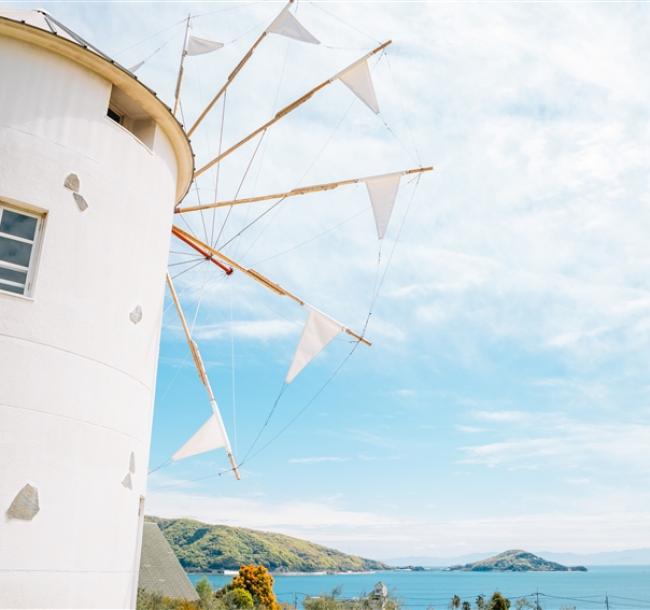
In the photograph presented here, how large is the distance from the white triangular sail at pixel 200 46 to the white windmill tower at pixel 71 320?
325 centimetres

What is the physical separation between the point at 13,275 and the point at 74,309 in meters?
0.73

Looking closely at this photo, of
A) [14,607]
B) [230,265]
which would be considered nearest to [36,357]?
[14,607]

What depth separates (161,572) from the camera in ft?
107

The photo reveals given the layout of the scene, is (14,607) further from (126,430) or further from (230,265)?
(230,265)

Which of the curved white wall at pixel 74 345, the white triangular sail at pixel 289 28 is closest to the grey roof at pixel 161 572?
the curved white wall at pixel 74 345

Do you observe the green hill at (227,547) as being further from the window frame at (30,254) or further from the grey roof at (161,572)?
the window frame at (30,254)

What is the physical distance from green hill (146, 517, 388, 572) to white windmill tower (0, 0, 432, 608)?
438 feet

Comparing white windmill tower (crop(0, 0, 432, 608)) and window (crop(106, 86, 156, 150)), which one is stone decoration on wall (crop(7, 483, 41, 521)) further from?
window (crop(106, 86, 156, 150))

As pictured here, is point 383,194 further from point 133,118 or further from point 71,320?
point 71,320

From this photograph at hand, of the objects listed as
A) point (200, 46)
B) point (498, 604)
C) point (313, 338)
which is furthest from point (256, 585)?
point (200, 46)

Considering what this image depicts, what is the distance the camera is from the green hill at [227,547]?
13850 centimetres

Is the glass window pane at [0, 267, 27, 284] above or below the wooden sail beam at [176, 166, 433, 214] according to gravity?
below

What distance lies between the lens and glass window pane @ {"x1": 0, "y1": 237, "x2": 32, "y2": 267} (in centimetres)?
671

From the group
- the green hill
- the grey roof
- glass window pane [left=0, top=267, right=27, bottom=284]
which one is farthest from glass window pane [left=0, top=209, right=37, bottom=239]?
the green hill
